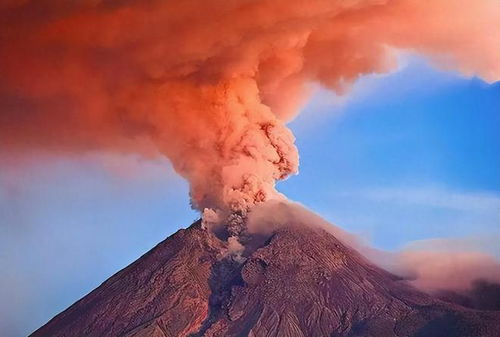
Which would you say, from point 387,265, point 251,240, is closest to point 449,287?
point 387,265

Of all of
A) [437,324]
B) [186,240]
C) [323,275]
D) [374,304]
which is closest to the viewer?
[437,324]

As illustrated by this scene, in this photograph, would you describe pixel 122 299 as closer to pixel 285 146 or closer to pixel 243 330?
pixel 243 330

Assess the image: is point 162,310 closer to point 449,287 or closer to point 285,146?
point 285,146

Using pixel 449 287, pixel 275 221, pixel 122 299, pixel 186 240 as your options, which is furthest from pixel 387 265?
pixel 122 299

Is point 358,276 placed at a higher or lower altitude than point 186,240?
lower

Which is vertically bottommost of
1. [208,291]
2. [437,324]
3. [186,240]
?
[437,324]

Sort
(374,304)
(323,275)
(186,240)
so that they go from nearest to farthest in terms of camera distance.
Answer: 1. (374,304)
2. (323,275)
3. (186,240)

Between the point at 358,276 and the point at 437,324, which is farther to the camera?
the point at 358,276
